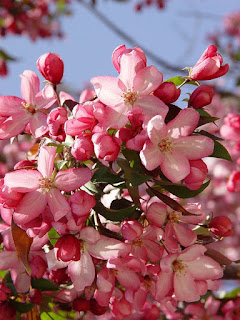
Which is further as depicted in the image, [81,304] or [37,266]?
[81,304]

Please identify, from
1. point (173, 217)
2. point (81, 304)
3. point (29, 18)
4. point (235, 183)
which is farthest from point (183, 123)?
point (29, 18)

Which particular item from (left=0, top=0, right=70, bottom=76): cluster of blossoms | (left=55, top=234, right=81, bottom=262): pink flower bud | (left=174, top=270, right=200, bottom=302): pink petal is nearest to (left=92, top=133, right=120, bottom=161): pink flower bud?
(left=55, top=234, right=81, bottom=262): pink flower bud

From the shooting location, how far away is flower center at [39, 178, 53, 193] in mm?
1116

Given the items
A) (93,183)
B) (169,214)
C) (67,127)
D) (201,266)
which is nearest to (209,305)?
(201,266)

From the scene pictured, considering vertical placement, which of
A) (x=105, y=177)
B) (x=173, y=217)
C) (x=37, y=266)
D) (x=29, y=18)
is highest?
(x=105, y=177)

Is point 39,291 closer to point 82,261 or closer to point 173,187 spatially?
point 82,261

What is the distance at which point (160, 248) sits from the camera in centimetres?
126

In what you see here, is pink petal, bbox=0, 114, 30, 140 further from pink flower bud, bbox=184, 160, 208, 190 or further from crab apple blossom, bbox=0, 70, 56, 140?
pink flower bud, bbox=184, 160, 208, 190

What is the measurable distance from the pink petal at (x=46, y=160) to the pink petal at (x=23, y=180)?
16 millimetres

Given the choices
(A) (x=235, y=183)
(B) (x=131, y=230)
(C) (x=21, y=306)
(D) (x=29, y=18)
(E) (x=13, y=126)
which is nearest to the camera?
(B) (x=131, y=230)

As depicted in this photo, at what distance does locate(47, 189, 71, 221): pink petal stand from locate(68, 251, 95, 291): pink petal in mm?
168

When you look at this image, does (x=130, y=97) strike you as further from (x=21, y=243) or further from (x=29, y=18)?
(x=29, y=18)

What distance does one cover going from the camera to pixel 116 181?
116 cm

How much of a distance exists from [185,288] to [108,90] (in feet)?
1.94
